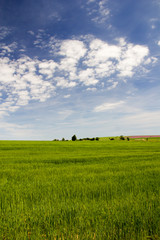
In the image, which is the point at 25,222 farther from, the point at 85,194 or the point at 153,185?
the point at 153,185

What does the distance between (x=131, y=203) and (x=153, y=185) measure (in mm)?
1897

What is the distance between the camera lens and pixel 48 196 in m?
3.76

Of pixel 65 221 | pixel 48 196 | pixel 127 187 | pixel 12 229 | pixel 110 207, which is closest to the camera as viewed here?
pixel 12 229

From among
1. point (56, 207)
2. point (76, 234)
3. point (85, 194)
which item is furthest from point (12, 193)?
point (76, 234)

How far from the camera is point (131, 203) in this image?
10.5 feet

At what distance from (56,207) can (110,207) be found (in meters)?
1.09

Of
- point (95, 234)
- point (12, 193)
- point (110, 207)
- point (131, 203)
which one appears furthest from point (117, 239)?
point (12, 193)

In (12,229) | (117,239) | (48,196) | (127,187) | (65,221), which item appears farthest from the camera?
(127,187)

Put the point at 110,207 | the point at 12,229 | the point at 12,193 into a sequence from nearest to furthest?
the point at 12,229 < the point at 110,207 < the point at 12,193

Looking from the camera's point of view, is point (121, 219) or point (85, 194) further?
point (85, 194)

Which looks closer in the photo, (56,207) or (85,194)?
Result: (56,207)

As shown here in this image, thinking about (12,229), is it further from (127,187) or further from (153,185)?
(153,185)

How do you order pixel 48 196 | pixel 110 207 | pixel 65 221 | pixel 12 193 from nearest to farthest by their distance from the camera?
pixel 65 221, pixel 110 207, pixel 48 196, pixel 12 193

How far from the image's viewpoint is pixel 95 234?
2268 mm
